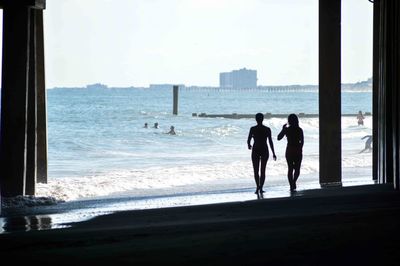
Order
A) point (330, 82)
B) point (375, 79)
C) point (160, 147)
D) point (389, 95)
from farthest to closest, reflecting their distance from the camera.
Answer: point (160, 147), point (375, 79), point (330, 82), point (389, 95)

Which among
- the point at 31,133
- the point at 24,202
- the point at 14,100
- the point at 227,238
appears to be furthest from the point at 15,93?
the point at 227,238

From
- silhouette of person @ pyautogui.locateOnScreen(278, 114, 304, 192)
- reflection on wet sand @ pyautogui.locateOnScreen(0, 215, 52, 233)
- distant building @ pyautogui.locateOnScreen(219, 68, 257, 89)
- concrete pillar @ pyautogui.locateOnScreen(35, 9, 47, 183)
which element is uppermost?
distant building @ pyautogui.locateOnScreen(219, 68, 257, 89)

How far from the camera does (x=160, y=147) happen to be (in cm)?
4288

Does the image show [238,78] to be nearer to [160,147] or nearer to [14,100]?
[160,147]

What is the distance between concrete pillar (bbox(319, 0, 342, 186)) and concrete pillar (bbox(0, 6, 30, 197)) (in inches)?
234

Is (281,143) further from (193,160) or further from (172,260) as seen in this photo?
(172,260)

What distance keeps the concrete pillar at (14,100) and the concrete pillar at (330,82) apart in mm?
5945

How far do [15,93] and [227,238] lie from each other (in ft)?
24.0

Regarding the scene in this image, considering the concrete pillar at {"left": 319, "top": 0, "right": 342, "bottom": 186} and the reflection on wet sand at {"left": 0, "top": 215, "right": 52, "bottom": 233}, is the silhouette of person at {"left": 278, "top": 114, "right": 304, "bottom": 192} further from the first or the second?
the reflection on wet sand at {"left": 0, "top": 215, "right": 52, "bottom": 233}

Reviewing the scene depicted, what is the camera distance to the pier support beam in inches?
538

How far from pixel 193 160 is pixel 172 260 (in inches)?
1098

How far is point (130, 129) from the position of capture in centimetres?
5706

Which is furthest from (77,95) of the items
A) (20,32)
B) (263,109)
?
(20,32)

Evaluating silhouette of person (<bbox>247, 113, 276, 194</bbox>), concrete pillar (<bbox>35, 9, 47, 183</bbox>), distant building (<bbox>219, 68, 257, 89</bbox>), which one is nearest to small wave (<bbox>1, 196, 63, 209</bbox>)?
concrete pillar (<bbox>35, 9, 47, 183</bbox>)
